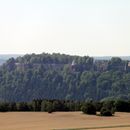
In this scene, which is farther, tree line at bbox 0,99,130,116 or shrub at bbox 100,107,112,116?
tree line at bbox 0,99,130,116

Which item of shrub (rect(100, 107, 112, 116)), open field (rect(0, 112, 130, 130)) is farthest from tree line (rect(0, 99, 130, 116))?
open field (rect(0, 112, 130, 130))

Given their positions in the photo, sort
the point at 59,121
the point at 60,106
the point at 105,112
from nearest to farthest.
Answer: the point at 59,121 < the point at 105,112 < the point at 60,106

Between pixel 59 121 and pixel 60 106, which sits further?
pixel 60 106

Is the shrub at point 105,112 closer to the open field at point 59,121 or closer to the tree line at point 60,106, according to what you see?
the open field at point 59,121

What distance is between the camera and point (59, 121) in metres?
73.3

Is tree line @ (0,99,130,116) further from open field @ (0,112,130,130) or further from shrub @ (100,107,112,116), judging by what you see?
open field @ (0,112,130,130)

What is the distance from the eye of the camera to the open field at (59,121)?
65250 mm

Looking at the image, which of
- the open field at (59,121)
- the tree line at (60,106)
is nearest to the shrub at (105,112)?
the open field at (59,121)

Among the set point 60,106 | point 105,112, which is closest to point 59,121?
point 105,112

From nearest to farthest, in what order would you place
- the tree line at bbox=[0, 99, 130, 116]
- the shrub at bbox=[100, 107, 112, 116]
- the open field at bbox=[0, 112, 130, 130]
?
the open field at bbox=[0, 112, 130, 130], the shrub at bbox=[100, 107, 112, 116], the tree line at bbox=[0, 99, 130, 116]

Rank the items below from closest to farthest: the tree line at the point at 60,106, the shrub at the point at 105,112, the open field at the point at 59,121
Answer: the open field at the point at 59,121, the shrub at the point at 105,112, the tree line at the point at 60,106

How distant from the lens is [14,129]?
204ft

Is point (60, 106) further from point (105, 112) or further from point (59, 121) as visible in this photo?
point (59, 121)

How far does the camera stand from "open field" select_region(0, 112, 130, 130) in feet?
214
